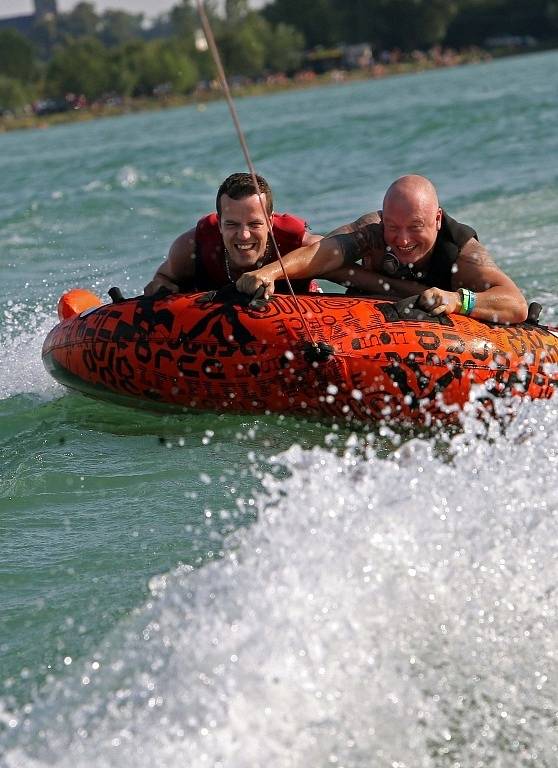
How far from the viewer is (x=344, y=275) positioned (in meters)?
6.02

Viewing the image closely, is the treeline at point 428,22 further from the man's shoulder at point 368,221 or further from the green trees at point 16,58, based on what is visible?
the man's shoulder at point 368,221

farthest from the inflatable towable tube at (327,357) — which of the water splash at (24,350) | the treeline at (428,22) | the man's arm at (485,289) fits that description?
the treeline at (428,22)

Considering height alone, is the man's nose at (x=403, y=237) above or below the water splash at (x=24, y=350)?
above

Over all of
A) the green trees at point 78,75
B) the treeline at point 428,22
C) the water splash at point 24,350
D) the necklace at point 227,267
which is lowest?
the treeline at point 428,22

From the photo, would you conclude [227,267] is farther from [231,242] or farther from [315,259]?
[315,259]

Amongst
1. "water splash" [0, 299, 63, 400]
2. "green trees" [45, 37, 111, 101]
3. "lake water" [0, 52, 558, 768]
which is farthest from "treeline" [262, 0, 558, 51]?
"lake water" [0, 52, 558, 768]

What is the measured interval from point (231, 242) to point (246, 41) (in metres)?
89.2

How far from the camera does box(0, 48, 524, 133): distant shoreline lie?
58113 mm

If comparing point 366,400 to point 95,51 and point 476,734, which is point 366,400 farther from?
point 95,51

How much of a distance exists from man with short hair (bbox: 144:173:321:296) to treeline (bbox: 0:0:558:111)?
179ft

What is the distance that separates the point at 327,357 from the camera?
5480 mm

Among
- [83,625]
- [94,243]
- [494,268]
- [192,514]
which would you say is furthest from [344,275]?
[94,243]

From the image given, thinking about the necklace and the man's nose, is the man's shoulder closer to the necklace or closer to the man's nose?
the man's nose

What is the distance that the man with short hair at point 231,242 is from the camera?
5.79 m
